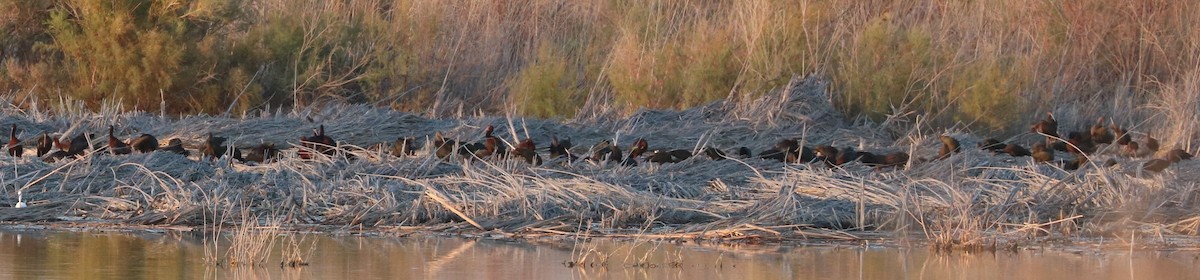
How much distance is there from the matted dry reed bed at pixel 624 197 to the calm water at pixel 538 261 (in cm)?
29

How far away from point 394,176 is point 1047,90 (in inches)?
296

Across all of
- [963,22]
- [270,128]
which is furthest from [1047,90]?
[270,128]

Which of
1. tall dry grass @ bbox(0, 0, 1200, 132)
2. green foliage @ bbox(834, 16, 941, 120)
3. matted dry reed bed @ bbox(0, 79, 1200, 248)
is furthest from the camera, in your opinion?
tall dry grass @ bbox(0, 0, 1200, 132)

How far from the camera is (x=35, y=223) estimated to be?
7.71m

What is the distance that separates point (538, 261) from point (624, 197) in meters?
1.47

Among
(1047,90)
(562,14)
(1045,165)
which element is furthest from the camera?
(562,14)

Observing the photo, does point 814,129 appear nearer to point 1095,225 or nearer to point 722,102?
point 722,102

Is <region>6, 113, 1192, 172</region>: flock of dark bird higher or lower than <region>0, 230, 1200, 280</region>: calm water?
higher

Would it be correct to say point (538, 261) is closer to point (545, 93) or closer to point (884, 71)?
point (884, 71)

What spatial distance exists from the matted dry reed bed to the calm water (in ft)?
0.97

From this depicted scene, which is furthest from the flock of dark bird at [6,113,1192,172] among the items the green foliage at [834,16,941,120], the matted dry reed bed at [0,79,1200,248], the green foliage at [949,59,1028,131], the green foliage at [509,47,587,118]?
the green foliage at [509,47,587,118]

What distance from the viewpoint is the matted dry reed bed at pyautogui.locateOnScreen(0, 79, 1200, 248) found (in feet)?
24.4

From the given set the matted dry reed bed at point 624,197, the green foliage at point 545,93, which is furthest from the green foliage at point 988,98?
the matted dry reed bed at point 624,197

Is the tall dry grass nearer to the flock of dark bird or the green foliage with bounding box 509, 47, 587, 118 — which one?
the green foliage with bounding box 509, 47, 587, 118
